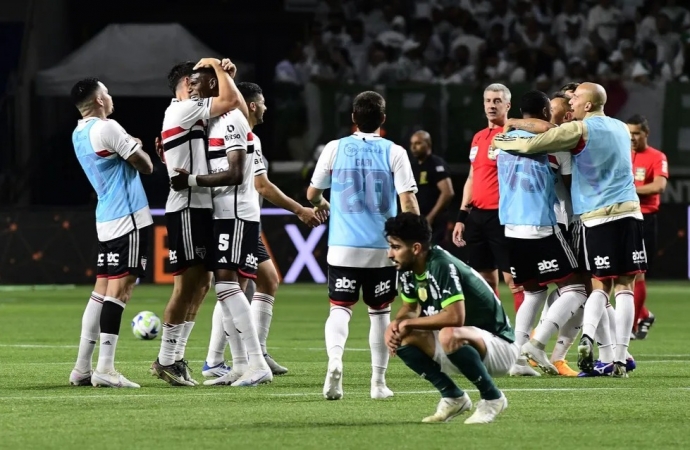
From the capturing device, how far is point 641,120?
14391 millimetres

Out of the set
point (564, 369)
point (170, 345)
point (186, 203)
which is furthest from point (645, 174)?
point (170, 345)

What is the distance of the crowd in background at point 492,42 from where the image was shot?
973 inches

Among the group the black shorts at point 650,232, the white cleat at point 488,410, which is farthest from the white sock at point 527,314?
the black shorts at point 650,232

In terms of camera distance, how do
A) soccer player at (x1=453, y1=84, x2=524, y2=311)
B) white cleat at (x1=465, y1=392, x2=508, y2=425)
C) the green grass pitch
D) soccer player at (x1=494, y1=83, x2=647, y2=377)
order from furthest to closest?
1. soccer player at (x1=453, y1=84, x2=524, y2=311)
2. soccer player at (x1=494, y1=83, x2=647, y2=377)
3. white cleat at (x1=465, y1=392, x2=508, y2=425)
4. the green grass pitch

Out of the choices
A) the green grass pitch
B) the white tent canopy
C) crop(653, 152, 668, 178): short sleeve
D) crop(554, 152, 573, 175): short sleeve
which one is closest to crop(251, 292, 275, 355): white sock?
the green grass pitch

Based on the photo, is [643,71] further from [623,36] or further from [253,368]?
[253,368]

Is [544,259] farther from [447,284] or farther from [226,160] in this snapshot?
[447,284]

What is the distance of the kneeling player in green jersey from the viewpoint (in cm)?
764

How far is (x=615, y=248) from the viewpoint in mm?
10680

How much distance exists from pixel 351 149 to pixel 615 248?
249 cm

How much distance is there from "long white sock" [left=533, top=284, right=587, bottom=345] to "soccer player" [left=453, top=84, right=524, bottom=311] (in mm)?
1280

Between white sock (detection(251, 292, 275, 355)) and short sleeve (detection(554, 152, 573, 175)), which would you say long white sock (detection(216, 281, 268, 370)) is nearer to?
white sock (detection(251, 292, 275, 355))

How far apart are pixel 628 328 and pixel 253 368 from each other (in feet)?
9.43

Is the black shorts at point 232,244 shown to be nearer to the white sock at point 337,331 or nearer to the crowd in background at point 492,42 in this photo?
the white sock at point 337,331
